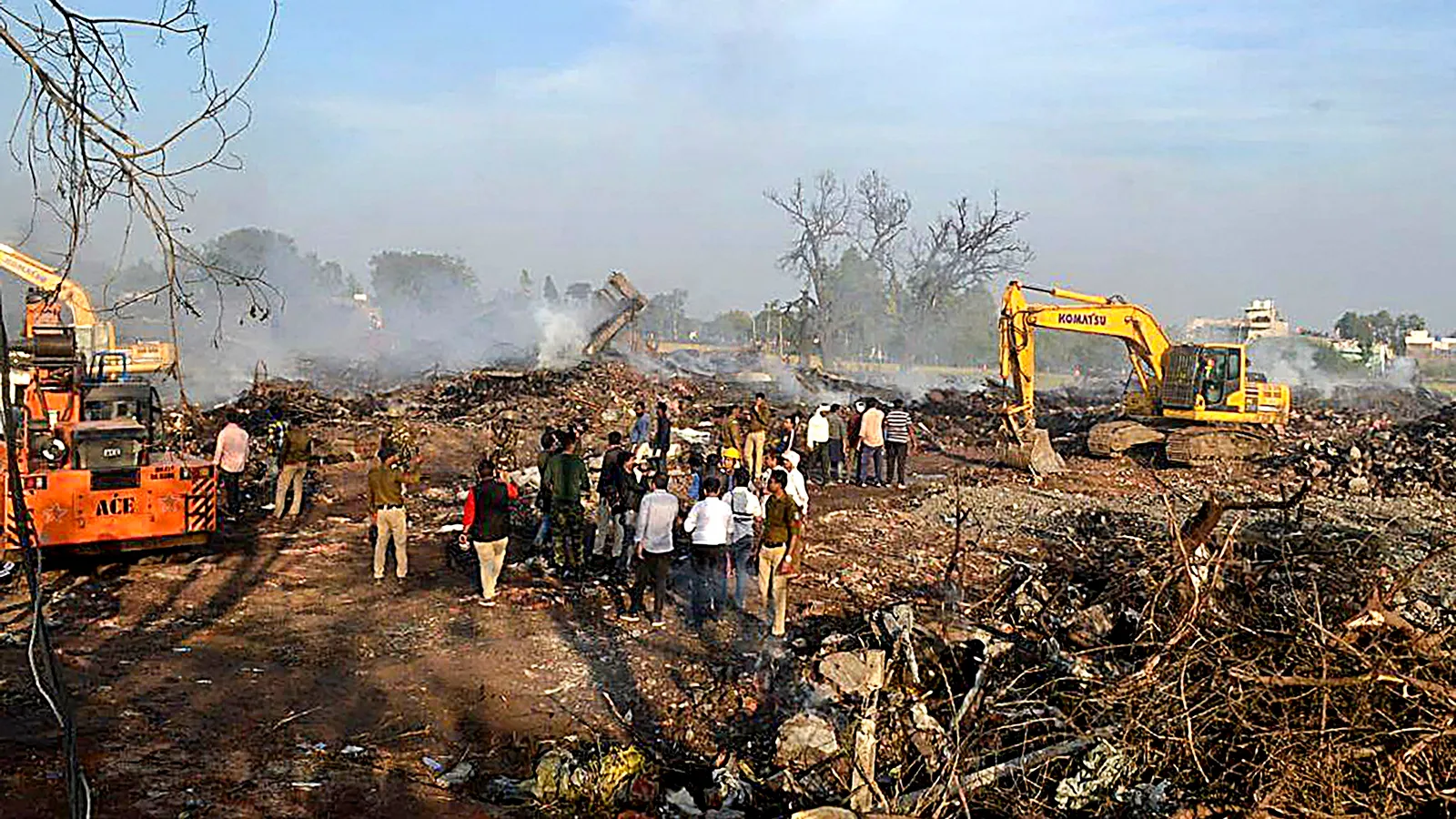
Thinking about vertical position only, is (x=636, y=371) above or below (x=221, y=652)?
above

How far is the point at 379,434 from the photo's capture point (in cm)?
2048

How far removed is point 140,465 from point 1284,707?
34.0 ft

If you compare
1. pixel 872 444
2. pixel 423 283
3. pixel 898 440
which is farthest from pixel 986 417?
pixel 423 283

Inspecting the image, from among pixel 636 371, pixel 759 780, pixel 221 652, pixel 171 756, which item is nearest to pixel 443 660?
pixel 221 652

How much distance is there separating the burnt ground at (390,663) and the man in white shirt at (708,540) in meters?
0.27

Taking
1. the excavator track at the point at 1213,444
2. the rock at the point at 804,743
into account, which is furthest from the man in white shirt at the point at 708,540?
the excavator track at the point at 1213,444

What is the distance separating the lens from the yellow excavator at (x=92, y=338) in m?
14.5

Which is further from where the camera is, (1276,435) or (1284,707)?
(1276,435)

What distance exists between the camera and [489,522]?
394 inches

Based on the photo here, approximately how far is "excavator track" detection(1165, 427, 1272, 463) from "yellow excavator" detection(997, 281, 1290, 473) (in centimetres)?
2

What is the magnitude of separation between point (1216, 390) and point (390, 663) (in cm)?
1676

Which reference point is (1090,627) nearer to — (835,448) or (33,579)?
(33,579)

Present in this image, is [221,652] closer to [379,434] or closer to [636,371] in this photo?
[379,434]

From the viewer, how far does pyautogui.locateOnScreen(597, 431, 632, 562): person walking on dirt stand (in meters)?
11.2
